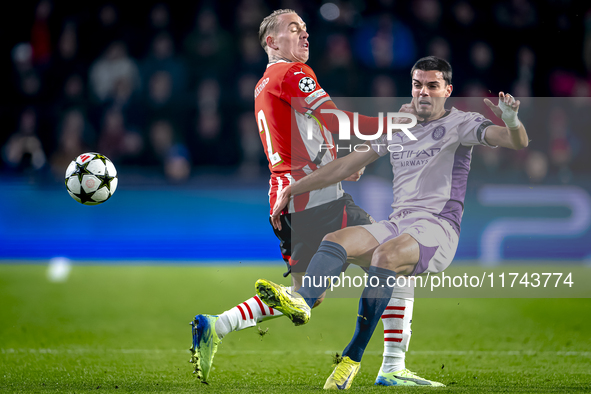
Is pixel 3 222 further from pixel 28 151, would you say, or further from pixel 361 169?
pixel 361 169

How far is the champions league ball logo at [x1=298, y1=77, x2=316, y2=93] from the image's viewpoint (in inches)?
163

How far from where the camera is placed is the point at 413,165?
430cm

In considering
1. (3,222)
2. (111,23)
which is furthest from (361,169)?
(111,23)

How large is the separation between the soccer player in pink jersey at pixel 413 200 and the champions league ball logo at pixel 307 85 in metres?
0.49

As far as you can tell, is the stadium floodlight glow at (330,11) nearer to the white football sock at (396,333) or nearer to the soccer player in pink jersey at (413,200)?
the soccer player in pink jersey at (413,200)

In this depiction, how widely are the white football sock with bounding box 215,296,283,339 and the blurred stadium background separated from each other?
4.41 meters

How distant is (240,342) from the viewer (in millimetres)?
5680

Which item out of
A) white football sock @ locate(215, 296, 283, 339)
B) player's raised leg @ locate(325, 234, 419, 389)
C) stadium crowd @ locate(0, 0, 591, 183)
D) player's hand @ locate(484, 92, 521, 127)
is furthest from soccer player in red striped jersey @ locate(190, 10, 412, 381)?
stadium crowd @ locate(0, 0, 591, 183)

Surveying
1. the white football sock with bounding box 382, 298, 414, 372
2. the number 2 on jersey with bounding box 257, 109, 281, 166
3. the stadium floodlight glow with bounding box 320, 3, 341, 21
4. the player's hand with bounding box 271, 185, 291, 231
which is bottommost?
the white football sock with bounding box 382, 298, 414, 372

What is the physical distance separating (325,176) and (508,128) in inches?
44.8

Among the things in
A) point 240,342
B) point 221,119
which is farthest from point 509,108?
point 221,119

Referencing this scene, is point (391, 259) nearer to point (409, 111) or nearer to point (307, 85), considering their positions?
point (409, 111)

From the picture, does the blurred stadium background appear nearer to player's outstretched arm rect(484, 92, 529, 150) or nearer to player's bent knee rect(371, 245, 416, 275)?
player's outstretched arm rect(484, 92, 529, 150)

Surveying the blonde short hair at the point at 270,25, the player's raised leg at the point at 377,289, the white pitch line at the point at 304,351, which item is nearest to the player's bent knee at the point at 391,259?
the player's raised leg at the point at 377,289
